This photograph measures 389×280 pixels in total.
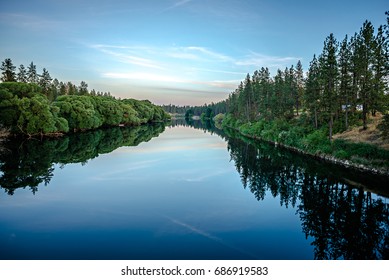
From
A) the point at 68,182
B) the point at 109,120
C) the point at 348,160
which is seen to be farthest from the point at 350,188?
the point at 109,120

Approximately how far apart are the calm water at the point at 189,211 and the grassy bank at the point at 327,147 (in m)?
2.45

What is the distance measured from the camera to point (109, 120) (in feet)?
307

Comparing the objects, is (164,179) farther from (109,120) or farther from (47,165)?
(109,120)

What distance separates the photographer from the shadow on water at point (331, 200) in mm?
14273

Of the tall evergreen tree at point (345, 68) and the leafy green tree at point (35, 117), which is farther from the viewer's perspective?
the leafy green tree at point (35, 117)

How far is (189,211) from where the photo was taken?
60.6ft

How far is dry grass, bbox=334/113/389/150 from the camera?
33.5 meters

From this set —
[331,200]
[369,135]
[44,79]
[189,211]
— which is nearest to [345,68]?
[369,135]

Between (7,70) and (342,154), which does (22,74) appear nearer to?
(7,70)

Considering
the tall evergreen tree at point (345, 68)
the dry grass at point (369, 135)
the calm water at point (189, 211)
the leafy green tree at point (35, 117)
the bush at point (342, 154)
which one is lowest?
the calm water at point (189, 211)

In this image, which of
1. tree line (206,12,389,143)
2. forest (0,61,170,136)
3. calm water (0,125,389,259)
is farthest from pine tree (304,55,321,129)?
forest (0,61,170,136)

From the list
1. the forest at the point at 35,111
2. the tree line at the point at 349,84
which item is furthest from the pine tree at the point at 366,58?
the forest at the point at 35,111

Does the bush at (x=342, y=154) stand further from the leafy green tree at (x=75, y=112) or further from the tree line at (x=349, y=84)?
the leafy green tree at (x=75, y=112)

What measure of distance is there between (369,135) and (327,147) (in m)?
5.81
